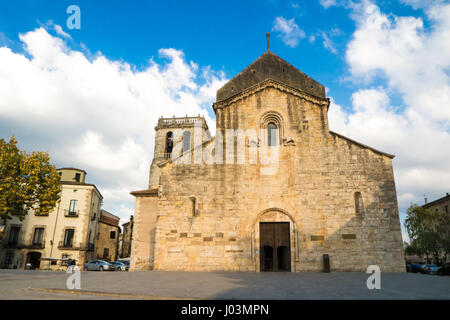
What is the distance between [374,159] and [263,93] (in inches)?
336

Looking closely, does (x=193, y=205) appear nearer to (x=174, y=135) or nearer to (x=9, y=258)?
(x=9, y=258)

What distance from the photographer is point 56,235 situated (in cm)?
3312

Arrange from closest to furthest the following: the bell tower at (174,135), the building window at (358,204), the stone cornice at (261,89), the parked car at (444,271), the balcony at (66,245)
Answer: the building window at (358,204) < the stone cornice at (261,89) < the parked car at (444,271) < the balcony at (66,245) < the bell tower at (174,135)

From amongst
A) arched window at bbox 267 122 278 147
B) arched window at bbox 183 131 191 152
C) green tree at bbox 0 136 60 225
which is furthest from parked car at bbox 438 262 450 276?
arched window at bbox 183 131 191 152

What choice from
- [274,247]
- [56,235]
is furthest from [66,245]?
[274,247]

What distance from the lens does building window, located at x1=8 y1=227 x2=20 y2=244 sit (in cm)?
3234

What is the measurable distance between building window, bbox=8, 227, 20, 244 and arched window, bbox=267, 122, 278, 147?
3078 centimetres

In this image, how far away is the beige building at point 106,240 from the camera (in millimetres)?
41031

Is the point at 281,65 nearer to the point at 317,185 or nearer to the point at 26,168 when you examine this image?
the point at 317,185

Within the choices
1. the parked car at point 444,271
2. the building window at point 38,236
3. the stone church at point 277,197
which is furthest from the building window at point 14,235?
the parked car at point 444,271

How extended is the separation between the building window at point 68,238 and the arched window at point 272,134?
26.6 m

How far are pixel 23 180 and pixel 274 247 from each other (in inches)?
643

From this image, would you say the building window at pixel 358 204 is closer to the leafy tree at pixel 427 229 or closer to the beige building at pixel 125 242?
the leafy tree at pixel 427 229
